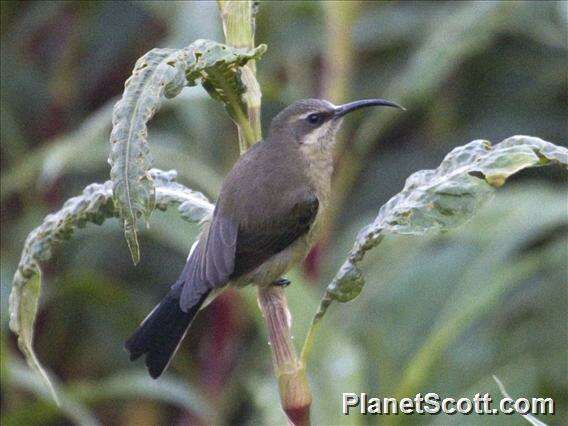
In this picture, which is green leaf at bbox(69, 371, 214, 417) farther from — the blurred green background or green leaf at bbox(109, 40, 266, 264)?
green leaf at bbox(109, 40, 266, 264)

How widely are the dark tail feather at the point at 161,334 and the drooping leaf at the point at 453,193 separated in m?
0.55

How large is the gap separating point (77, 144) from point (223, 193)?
4.15 ft

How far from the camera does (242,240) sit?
2582 mm

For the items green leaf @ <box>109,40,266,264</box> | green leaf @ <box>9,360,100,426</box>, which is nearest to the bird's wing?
green leaf @ <box>109,40,266,264</box>

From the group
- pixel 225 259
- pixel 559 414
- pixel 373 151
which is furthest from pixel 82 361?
pixel 225 259

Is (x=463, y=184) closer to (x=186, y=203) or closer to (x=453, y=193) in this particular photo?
(x=453, y=193)

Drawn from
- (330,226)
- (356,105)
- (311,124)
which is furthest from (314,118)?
(330,226)

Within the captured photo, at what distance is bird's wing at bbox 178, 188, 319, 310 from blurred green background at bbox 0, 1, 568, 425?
19.7 inches

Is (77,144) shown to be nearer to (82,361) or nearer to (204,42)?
(82,361)

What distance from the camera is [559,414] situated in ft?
11.8

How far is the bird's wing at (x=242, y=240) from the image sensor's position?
90.7 inches

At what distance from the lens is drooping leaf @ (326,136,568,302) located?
1716mm

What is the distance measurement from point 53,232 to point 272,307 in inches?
17.4

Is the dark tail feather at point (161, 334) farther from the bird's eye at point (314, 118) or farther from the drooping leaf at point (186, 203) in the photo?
the bird's eye at point (314, 118)
